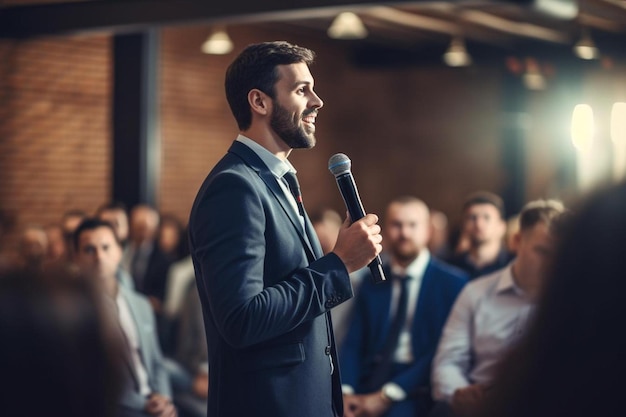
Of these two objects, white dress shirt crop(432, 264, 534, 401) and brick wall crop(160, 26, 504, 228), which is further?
brick wall crop(160, 26, 504, 228)

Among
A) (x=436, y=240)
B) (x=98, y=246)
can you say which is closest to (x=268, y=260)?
(x=98, y=246)

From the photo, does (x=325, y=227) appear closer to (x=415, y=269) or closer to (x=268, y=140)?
(x=415, y=269)

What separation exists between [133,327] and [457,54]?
8304mm

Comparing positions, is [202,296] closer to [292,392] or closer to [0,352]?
[292,392]

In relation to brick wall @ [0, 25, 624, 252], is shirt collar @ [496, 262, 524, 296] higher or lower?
lower

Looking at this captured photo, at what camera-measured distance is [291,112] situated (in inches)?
73.0

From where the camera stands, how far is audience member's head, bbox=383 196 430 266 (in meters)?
4.04

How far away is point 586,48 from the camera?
10.4 meters

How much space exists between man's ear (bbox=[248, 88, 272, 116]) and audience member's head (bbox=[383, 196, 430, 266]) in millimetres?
2230

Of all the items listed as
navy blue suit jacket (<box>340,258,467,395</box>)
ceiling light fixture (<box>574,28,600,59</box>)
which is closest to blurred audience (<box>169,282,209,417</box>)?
navy blue suit jacket (<box>340,258,467,395</box>)

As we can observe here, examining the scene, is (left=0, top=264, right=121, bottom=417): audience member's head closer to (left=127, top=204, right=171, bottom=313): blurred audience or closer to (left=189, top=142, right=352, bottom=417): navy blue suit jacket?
(left=189, top=142, right=352, bottom=417): navy blue suit jacket

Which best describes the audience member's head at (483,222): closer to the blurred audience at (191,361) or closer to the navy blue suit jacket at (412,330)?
the navy blue suit jacket at (412,330)

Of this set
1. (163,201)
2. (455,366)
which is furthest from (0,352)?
(163,201)

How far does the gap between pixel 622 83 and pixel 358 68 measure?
3.83 m
